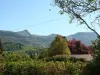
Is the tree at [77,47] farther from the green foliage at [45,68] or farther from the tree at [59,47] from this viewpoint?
the green foliage at [45,68]

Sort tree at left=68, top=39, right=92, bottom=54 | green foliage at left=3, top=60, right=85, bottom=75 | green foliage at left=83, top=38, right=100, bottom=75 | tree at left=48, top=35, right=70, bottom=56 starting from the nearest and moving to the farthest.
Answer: green foliage at left=83, top=38, right=100, bottom=75 < green foliage at left=3, top=60, right=85, bottom=75 < tree at left=48, top=35, right=70, bottom=56 < tree at left=68, top=39, right=92, bottom=54

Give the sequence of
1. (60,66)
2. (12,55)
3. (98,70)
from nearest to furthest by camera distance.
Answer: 1. (98,70)
2. (60,66)
3. (12,55)

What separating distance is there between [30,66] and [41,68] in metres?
1.11

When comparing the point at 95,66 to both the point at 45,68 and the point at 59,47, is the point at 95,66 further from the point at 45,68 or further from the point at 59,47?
the point at 59,47

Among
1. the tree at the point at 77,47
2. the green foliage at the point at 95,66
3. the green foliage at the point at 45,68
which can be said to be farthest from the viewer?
the tree at the point at 77,47

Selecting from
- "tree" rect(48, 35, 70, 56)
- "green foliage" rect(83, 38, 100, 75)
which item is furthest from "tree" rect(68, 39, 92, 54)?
"green foliage" rect(83, 38, 100, 75)

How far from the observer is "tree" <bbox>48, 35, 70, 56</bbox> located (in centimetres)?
5519

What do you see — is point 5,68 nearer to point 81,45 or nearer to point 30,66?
point 30,66

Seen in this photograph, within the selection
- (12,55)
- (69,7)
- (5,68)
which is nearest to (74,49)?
(12,55)

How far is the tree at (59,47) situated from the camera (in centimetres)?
5519

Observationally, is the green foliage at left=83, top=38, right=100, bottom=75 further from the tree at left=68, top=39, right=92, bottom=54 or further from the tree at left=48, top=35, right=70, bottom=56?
the tree at left=68, top=39, right=92, bottom=54

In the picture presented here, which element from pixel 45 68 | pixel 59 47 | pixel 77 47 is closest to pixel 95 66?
pixel 45 68

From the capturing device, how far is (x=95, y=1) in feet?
63.3

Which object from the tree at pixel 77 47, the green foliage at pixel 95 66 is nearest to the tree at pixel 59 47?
the tree at pixel 77 47
